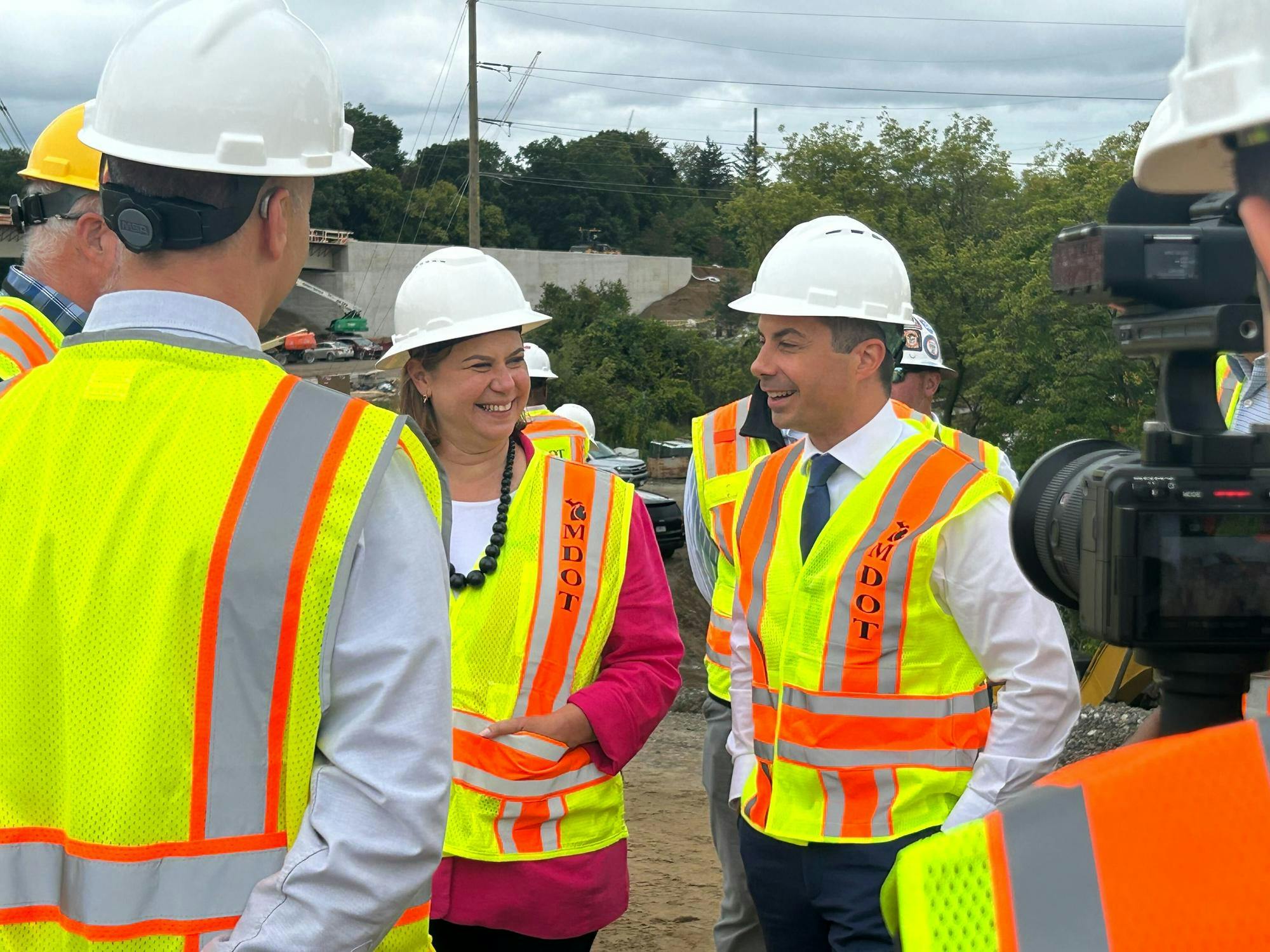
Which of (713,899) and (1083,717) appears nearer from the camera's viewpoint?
(713,899)

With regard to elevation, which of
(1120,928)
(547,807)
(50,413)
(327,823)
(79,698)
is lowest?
(547,807)

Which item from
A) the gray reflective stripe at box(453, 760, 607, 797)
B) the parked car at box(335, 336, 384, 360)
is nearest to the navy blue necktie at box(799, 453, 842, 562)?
the gray reflective stripe at box(453, 760, 607, 797)

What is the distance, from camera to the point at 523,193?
87000mm

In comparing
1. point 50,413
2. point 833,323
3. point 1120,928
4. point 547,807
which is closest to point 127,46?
point 50,413

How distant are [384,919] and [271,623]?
434mm

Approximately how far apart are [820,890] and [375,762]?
185cm

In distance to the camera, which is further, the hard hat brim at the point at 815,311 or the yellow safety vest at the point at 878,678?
the hard hat brim at the point at 815,311

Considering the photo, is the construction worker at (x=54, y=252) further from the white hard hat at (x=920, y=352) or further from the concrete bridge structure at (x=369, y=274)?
the concrete bridge structure at (x=369, y=274)

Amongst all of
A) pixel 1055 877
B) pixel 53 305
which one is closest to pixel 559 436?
pixel 53 305

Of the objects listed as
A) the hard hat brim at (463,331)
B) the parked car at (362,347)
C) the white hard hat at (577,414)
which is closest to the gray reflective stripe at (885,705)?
the hard hat brim at (463,331)

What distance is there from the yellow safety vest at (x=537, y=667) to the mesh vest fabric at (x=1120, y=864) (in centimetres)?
249

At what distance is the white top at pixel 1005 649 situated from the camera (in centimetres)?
324

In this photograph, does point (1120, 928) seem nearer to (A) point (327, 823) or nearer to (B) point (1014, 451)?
(A) point (327, 823)

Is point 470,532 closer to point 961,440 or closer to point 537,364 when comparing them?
point 961,440
